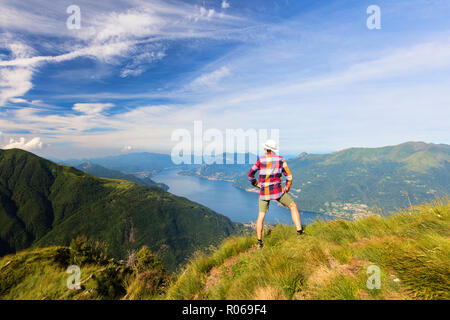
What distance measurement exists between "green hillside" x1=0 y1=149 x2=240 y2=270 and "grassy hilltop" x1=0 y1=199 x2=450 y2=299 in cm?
13953

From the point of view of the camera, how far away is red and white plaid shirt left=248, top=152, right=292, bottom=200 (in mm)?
5922

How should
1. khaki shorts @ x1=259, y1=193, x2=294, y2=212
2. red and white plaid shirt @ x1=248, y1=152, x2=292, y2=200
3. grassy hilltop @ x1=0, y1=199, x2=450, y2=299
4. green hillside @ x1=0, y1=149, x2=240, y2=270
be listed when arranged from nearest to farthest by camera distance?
grassy hilltop @ x1=0, y1=199, x2=450, y2=299 < red and white plaid shirt @ x1=248, y1=152, x2=292, y2=200 < khaki shorts @ x1=259, y1=193, x2=294, y2=212 < green hillside @ x1=0, y1=149, x2=240, y2=270

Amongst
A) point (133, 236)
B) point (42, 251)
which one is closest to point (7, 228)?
point (133, 236)

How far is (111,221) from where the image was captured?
15788 centimetres

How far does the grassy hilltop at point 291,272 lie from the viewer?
309 centimetres

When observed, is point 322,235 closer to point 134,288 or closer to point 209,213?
point 134,288

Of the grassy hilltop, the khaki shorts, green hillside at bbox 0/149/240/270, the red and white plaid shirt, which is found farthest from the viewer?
green hillside at bbox 0/149/240/270

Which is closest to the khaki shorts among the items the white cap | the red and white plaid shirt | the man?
the man

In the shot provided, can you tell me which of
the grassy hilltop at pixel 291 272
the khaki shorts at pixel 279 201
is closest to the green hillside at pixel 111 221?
the grassy hilltop at pixel 291 272

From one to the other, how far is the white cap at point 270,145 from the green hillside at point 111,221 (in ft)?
464

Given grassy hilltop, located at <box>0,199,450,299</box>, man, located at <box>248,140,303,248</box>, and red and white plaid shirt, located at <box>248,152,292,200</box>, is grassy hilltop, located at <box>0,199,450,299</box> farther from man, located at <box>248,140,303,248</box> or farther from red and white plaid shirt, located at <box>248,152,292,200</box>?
red and white plaid shirt, located at <box>248,152,292,200</box>

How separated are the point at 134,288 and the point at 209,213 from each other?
7702 inches

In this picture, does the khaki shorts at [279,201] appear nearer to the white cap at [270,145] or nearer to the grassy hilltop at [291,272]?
→ the grassy hilltop at [291,272]

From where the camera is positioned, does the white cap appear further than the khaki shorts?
No
